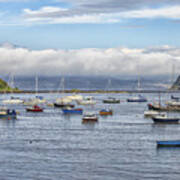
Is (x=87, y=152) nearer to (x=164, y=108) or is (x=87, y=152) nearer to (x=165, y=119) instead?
(x=165, y=119)

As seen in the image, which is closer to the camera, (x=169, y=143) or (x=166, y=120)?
(x=169, y=143)

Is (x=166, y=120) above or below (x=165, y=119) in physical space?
below

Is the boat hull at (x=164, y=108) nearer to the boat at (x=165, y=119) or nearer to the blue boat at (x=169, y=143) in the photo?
the boat at (x=165, y=119)

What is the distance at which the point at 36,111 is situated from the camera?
140 metres

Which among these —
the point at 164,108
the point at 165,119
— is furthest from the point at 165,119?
the point at 164,108

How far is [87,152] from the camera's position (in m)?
64.4

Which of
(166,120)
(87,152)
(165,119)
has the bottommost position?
(87,152)

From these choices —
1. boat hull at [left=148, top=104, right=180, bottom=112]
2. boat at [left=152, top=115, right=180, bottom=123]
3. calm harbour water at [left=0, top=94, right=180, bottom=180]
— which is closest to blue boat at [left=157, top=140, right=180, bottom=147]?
calm harbour water at [left=0, top=94, right=180, bottom=180]

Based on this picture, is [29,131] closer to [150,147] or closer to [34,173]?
[150,147]

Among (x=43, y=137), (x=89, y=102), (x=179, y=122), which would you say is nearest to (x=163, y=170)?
(x=43, y=137)

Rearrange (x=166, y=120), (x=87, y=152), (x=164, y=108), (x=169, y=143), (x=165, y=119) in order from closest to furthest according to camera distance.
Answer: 1. (x=87, y=152)
2. (x=169, y=143)
3. (x=166, y=120)
4. (x=165, y=119)
5. (x=164, y=108)

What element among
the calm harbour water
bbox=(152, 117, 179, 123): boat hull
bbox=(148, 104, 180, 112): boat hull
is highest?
bbox=(148, 104, 180, 112): boat hull

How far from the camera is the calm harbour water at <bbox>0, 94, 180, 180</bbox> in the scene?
51719 mm

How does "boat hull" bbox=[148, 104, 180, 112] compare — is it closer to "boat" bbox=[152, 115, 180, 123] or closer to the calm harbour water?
"boat" bbox=[152, 115, 180, 123]
